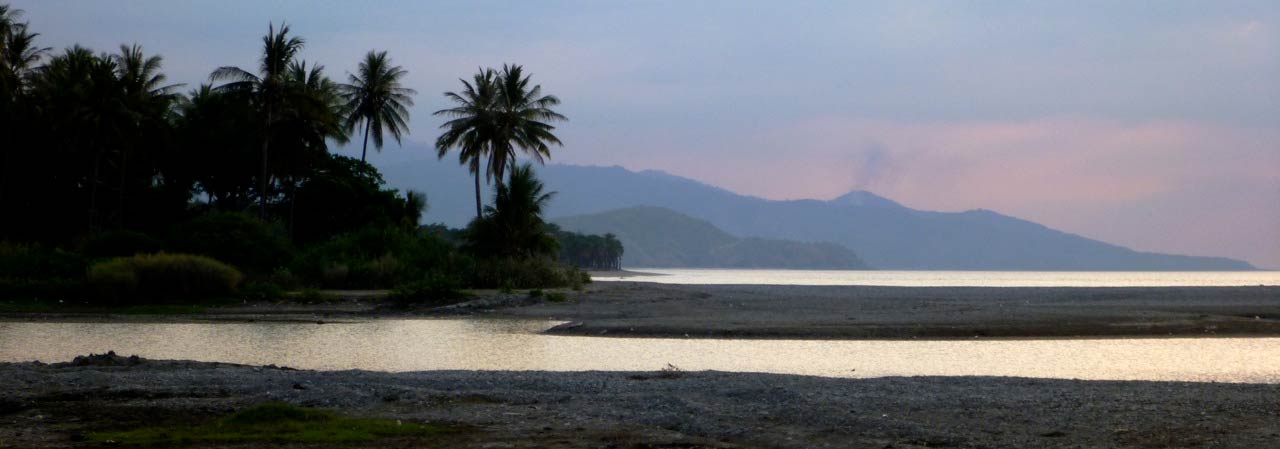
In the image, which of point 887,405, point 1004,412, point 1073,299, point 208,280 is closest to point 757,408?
point 887,405

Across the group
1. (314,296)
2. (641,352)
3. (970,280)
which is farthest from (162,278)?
(970,280)

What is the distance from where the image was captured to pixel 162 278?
109ft

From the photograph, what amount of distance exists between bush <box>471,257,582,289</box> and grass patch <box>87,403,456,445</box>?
29.1 metres

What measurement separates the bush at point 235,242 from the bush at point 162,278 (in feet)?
15.2

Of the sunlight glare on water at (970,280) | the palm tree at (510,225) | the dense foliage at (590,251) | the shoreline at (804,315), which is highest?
the dense foliage at (590,251)

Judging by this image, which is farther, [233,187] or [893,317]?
[233,187]

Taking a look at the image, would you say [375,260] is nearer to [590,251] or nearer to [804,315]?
[804,315]

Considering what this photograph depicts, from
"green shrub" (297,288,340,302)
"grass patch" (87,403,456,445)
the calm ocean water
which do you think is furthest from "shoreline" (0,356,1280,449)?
the calm ocean water

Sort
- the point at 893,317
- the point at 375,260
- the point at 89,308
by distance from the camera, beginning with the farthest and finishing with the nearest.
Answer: the point at 375,260 → the point at 89,308 → the point at 893,317

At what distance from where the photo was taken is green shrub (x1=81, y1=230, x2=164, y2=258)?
40.0m

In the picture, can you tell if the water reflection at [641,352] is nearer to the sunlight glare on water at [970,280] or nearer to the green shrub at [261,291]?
the green shrub at [261,291]

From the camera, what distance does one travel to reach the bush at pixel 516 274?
39.3m

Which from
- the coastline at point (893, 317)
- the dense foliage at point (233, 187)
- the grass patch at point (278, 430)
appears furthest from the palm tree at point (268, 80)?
the grass patch at point (278, 430)

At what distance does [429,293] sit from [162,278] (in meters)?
7.68
